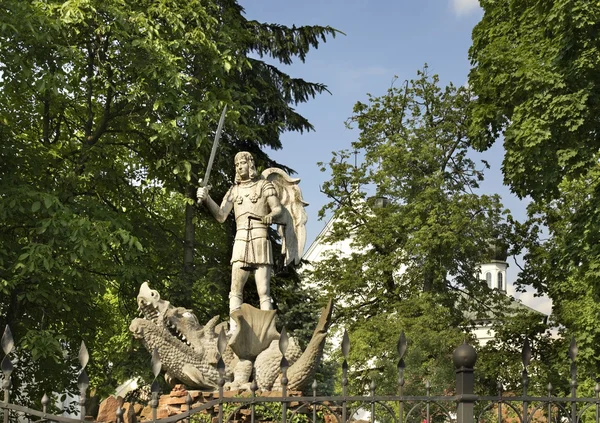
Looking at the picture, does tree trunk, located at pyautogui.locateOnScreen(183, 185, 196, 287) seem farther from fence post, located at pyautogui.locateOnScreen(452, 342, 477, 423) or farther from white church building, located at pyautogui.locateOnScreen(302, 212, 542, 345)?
fence post, located at pyautogui.locateOnScreen(452, 342, 477, 423)

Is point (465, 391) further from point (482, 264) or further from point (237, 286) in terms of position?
point (482, 264)

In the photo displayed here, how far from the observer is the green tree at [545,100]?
14.0 metres

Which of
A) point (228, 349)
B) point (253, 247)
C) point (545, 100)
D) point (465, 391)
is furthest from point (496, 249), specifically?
point (465, 391)

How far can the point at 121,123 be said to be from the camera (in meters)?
17.1

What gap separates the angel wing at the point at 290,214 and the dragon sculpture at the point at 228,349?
140 centimetres

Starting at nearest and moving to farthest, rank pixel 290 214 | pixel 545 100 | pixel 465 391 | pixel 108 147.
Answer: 1. pixel 465 391
2. pixel 290 214
3. pixel 545 100
4. pixel 108 147

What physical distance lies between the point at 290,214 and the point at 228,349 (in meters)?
1.99

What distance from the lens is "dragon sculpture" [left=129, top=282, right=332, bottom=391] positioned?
31.4 feet

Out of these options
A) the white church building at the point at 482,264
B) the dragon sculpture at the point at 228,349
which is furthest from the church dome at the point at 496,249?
the dragon sculpture at the point at 228,349

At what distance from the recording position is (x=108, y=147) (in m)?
16.4

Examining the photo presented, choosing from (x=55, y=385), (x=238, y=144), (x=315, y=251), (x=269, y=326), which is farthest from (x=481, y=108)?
(x=315, y=251)

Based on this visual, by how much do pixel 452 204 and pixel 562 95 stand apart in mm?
8850

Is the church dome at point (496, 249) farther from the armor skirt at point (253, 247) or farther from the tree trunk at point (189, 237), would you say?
the armor skirt at point (253, 247)

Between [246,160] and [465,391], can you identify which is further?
[246,160]
